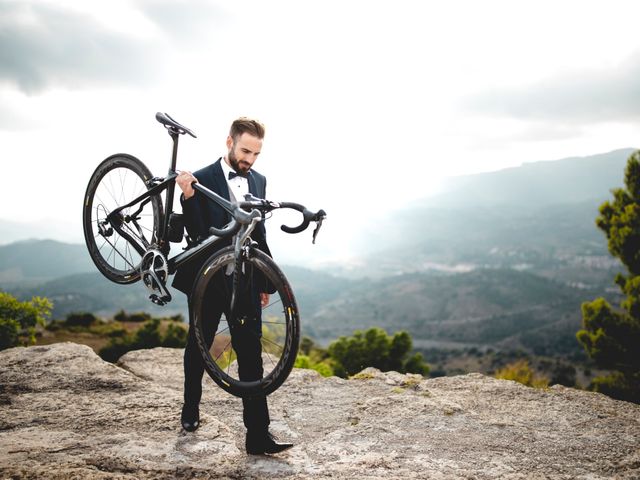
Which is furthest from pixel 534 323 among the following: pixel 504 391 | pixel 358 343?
pixel 504 391

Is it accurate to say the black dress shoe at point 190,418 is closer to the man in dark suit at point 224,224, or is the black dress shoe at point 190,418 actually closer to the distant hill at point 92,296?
the man in dark suit at point 224,224

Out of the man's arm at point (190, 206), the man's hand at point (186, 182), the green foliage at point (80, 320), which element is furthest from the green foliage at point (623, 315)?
the green foliage at point (80, 320)

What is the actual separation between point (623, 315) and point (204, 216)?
53.3ft

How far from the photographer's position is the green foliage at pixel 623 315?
45.2 feet

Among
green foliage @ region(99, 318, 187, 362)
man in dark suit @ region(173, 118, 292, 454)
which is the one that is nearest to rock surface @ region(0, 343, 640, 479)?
man in dark suit @ region(173, 118, 292, 454)

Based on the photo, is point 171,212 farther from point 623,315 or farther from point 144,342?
point 623,315

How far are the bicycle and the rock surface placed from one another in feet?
2.42

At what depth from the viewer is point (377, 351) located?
20.4 meters

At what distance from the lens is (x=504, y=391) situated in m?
5.02

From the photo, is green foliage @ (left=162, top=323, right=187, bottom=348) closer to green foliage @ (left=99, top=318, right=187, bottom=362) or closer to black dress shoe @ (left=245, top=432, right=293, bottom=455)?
green foliage @ (left=99, top=318, right=187, bottom=362)

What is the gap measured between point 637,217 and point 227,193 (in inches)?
607

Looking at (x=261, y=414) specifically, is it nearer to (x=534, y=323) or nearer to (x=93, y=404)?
(x=93, y=404)

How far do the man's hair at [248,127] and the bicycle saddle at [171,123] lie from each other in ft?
1.86

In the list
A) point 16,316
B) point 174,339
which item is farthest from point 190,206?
point 174,339
